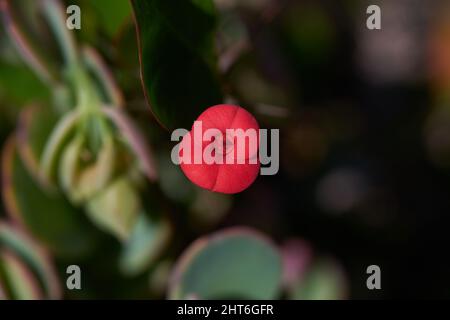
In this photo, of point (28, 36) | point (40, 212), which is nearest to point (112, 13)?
point (28, 36)

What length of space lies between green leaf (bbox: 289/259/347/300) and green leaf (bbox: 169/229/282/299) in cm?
2

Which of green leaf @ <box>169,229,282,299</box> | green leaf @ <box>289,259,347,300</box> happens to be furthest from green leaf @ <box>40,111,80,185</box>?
green leaf @ <box>289,259,347,300</box>

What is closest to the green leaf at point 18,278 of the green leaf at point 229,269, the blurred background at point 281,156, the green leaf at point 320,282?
the blurred background at point 281,156

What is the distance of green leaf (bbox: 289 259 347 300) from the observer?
1.53 feet

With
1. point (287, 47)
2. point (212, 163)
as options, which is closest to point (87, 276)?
point (212, 163)

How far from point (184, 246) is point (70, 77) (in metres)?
0.17

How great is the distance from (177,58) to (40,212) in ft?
0.56

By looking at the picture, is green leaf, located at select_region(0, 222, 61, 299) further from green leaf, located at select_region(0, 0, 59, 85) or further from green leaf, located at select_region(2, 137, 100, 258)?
green leaf, located at select_region(0, 0, 59, 85)

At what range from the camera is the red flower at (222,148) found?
0.42 metres

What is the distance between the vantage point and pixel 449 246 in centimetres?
47

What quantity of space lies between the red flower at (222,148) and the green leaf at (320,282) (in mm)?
102

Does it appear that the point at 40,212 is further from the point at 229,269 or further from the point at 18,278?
the point at 229,269

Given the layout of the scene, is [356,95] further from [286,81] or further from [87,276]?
[87,276]

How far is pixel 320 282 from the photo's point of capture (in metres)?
0.47
